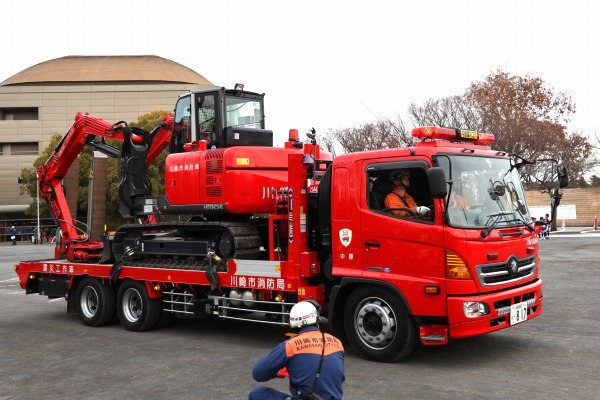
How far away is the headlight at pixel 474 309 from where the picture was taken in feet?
23.4

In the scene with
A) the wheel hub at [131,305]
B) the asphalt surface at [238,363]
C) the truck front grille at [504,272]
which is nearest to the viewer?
the asphalt surface at [238,363]

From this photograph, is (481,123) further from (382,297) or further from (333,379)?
(333,379)

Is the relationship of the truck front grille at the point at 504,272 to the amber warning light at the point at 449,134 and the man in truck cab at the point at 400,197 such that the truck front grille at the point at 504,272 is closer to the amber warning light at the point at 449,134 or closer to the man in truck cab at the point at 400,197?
the man in truck cab at the point at 400,197

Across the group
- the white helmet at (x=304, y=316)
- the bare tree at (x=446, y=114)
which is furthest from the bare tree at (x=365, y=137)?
the white helmet at (x=304, y=316)

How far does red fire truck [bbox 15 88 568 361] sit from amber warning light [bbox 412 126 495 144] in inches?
0.9

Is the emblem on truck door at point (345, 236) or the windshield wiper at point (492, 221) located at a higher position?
the windshield wiper at point (492, 221)

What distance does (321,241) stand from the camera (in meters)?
8.74

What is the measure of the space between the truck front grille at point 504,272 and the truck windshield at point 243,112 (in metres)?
5.22

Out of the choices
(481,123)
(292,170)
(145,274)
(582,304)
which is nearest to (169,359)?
(145,274)

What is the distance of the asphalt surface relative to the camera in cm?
665

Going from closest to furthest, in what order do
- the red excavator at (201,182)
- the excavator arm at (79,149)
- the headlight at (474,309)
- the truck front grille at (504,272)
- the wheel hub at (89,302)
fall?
1. the headlight at (474,309)
2. the truck front grille at (504,272)
3. the red excavator at (201,182)
4. the wheel hub at (89,302)
5. the excavator arm at (79,149)

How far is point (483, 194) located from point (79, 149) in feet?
31.3

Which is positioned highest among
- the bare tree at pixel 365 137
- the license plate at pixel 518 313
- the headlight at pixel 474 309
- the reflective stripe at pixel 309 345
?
the bare tree at pixel 365 137

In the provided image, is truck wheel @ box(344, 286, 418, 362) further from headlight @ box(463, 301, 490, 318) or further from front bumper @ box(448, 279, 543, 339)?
headlight @ box(463, 301, 490, 318)
